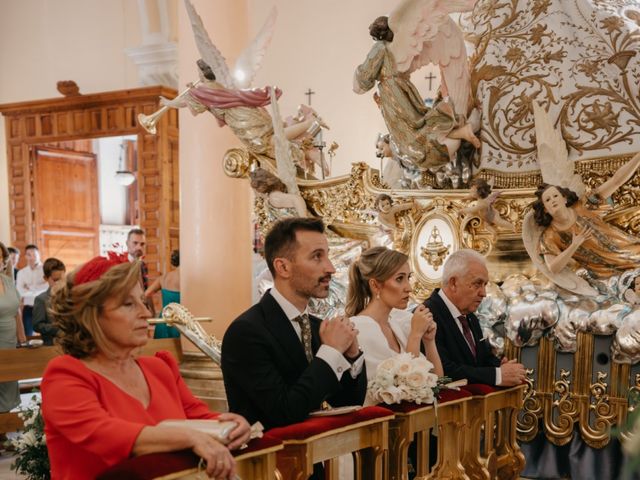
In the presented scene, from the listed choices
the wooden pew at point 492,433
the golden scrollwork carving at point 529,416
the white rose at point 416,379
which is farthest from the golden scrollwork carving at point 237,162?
the white rose at point 416,379

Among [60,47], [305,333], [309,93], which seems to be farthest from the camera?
[60,47]

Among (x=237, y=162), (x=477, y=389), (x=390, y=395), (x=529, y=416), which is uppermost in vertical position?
(x=237, y=162)

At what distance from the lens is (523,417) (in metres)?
6.15

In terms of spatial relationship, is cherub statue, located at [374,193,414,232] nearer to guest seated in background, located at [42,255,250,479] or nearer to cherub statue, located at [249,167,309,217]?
cherub statue, located at [249,167,309,217]

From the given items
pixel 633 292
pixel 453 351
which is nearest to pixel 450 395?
pixel 453 351

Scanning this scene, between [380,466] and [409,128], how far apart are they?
412 centimetres

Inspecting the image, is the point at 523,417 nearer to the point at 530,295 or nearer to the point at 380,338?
the point at 530,295

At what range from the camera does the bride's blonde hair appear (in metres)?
4.10

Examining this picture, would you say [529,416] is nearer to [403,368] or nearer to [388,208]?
[388,208]

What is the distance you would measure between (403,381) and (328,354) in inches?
23.7

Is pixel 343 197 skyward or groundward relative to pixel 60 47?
groundward

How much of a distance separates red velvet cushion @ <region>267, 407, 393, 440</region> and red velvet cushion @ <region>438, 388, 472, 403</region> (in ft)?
1.83

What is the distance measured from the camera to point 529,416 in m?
6.14

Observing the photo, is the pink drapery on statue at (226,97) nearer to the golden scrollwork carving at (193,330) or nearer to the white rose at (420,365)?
the golden scrollwork carving at (193,330)
